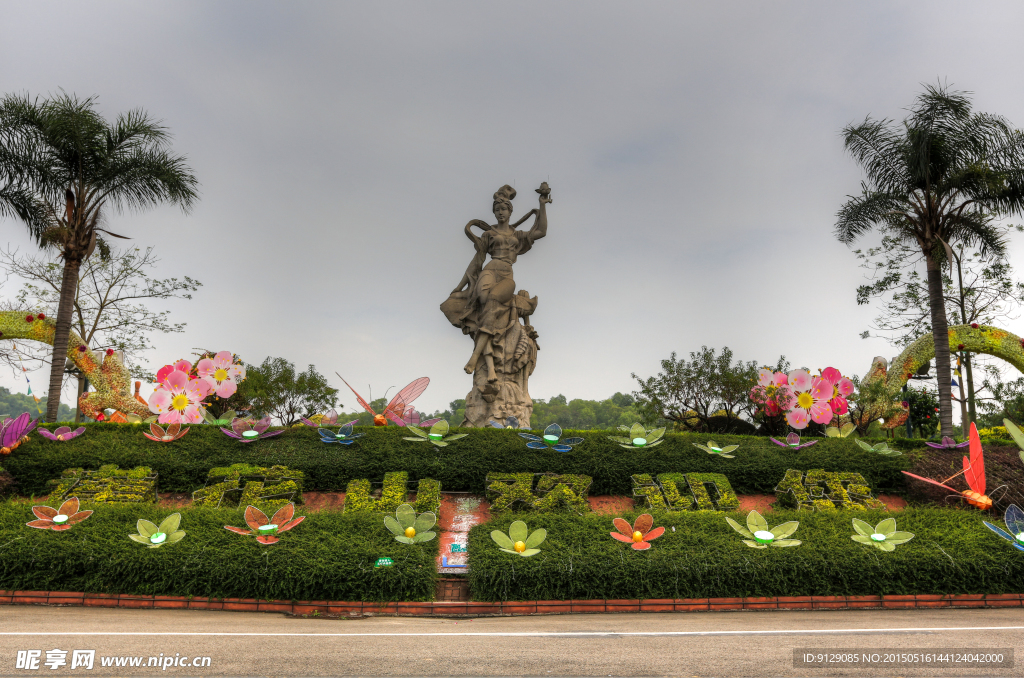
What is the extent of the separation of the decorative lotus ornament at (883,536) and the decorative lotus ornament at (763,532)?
71 cm

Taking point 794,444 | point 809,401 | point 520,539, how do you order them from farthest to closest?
point 809,401 < point 794,444 < point 520,539

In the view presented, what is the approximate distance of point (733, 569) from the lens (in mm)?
7055

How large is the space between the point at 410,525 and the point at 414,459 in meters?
2.65

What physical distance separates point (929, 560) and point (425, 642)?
211 inches

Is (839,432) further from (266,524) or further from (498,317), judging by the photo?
(266,524)

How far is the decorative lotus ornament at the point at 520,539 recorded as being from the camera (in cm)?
729

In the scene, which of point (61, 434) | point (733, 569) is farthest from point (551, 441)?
point (61, 434)

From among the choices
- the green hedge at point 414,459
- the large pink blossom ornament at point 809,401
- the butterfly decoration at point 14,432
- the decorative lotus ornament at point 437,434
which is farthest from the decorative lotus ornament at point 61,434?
the large pink blossom ornament at point 809,401

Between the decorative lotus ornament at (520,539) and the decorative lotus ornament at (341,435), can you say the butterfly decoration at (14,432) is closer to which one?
the decorative lotus ornament at (341,435)

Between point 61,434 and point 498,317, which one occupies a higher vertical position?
point 498,317

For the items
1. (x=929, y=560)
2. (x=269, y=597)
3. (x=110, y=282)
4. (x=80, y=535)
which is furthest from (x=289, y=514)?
(x=110, y=282)

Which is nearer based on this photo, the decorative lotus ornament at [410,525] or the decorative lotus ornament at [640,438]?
the decorative lotus ornament at [410,525]

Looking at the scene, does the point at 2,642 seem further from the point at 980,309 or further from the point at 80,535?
the point at 980,309

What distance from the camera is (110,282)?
23.2m
